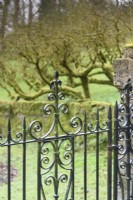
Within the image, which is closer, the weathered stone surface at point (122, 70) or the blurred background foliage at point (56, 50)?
the weathered stone surface at point (122, 70)

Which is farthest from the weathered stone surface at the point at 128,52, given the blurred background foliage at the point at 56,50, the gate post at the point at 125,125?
the blurred background foliage at the point at 56,50

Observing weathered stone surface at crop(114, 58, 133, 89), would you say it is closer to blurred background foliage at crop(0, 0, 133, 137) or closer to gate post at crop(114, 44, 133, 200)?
gate post at crop(114, 44, 133, 200)

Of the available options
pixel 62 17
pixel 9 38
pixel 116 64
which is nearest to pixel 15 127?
pixel 9 38

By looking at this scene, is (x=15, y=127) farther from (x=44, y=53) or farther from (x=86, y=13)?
(x=86, y=13)

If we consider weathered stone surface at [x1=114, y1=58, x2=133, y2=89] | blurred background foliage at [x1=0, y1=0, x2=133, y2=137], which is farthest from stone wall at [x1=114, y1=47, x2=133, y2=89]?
blurred background foliage at [x1=0, y1=0, x2=133, y2=137]

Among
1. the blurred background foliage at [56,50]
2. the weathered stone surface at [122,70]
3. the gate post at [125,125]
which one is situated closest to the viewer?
the gate post at [125,125]

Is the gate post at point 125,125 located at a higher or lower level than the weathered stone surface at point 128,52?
lower

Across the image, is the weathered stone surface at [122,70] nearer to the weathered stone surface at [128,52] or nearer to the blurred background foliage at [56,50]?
the weathered stone surface at [128,52]

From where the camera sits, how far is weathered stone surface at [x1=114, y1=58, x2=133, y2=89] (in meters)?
3.73

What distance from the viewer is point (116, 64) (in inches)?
147

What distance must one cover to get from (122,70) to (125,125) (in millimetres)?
1106

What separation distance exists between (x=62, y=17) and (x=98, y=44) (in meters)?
1.16

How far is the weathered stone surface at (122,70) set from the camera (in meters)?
3.73

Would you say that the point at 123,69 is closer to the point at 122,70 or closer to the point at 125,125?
the point at 122,70
